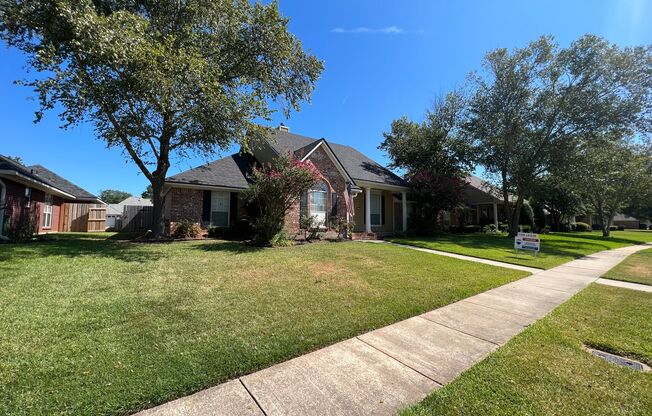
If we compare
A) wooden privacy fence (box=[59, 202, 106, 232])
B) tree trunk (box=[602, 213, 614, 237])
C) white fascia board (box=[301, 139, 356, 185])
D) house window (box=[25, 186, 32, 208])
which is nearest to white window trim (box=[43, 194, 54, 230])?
wooden privacy fence (box=[59, 202, 106, 232])

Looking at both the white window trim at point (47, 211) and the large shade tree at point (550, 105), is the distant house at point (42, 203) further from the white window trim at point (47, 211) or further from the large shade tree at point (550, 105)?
the large shade tree at point (550, 105)

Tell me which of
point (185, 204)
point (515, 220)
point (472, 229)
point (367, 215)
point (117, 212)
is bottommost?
point (472, 229)

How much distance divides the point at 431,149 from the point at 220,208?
57.6 feet

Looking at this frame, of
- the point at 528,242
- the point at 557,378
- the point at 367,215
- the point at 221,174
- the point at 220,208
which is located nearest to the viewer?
the point at 557,378

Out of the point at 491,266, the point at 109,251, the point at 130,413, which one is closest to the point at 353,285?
the point at 130,413

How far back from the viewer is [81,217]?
82.9 ft

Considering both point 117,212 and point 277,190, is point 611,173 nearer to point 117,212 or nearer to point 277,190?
point 277,190

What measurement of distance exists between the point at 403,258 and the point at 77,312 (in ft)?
29.8

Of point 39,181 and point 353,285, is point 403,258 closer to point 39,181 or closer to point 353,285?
point 353,285

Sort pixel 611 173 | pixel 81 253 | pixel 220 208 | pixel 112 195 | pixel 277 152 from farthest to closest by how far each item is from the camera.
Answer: pixel 112 195 → pixel 611 173 → pixel 277 152 → pixel 220 208 → pixel 81 253

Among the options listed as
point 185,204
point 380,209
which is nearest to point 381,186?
point 380,209

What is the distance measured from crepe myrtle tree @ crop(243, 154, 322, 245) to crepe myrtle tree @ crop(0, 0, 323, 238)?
78.3 inches

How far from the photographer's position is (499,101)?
2294 cm

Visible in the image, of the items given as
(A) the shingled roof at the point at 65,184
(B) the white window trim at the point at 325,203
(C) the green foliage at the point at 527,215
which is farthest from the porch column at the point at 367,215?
(C) the green foliage at the point at 527,215
